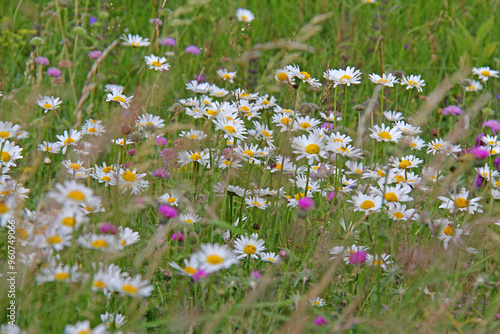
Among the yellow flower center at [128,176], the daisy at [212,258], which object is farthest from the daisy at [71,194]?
the yellow flower center at [128,176]

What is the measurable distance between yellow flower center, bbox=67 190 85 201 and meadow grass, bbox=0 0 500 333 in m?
0.10

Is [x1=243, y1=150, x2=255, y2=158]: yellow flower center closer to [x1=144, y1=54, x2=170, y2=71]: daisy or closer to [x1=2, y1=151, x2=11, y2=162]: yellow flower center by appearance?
[x1=144, y1=54, x2=170, y2=71]: daisy

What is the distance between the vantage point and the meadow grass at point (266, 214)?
1.37 metres

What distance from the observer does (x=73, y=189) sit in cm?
120

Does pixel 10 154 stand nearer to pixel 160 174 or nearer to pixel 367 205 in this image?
pixel 160 174

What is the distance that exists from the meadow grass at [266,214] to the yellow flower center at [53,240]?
0.6 inches

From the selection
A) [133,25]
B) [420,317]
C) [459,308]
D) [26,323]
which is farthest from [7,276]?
[133,25]

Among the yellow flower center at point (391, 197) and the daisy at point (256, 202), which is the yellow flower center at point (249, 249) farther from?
the yellow flower center at point (391, 197)

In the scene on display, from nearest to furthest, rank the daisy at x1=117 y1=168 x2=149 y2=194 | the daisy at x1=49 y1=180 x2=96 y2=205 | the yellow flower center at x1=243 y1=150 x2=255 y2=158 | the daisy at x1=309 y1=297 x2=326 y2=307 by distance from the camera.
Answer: the daisy at x1=49 y1=180 x2=96 y2=205, the daisy at x1=309 y1=297 x2=326 y2=307, the daisy at x1=117 y1=168 x2=149 y2=194, the yellow flower center at x1=243 y1=150 x2=255 y2=158

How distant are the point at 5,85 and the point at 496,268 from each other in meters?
2.39

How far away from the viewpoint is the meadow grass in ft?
4.50

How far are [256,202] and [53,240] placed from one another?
0.92 metres

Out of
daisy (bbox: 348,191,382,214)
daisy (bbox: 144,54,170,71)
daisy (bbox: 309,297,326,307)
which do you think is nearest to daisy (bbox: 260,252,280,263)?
daisy (bbox: 309,297,326,307)

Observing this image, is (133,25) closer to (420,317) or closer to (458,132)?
(458,132)
